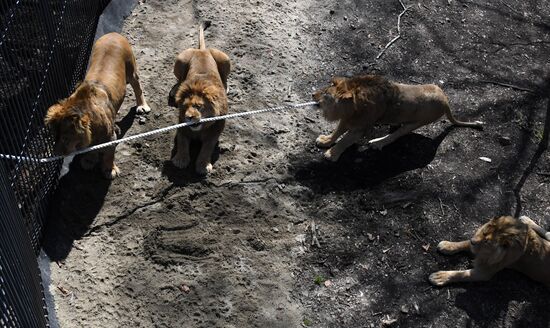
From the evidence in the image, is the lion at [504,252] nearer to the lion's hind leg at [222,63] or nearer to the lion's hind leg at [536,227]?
the lion's hind leg at [536,227]

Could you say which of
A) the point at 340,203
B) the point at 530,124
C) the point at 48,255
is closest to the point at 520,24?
the point at 530,124

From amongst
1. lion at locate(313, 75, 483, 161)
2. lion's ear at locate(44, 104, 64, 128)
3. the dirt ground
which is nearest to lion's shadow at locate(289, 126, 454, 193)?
the dirt ground

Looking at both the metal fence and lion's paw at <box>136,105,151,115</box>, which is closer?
the metal fence

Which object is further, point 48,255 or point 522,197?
point 522,197

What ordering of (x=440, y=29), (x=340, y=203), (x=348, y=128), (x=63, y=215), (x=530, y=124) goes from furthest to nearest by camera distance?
1. (x=440, y=29)
2. (x=530, y=124)
3. (x=348, y=128)
4. (x=340, y=203)
5. (x=63, y=215)

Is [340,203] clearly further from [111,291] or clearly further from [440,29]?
[440,29]

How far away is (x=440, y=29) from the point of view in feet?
31.5

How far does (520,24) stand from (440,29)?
1.55m

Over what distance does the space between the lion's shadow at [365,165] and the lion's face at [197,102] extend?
1.29m

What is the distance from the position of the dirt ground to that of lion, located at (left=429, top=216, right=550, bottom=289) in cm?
17

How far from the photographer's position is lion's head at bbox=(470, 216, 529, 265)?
5.98 m

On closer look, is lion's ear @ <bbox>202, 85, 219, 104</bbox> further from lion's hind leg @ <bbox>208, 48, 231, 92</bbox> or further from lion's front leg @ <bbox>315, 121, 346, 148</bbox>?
lion's front leg @ <bbox>315, 121, 346, 148</bbox>

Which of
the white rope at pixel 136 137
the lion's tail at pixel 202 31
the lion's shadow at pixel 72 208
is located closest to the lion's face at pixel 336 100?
the white rope at pixel 136 137

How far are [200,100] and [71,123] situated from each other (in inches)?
60.7
